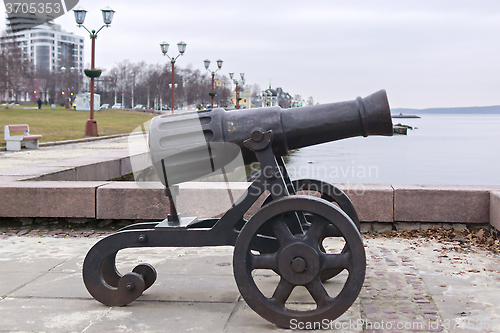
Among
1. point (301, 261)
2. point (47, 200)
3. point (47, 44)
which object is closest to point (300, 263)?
point (301, 261)

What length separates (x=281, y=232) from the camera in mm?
3406

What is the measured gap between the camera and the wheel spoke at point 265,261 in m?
3.44

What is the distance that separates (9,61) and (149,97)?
121 ft

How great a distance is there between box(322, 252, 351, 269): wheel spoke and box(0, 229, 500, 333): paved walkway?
0.36 metres

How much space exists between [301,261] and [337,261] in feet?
0.73

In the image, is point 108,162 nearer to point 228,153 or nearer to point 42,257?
point 42,257

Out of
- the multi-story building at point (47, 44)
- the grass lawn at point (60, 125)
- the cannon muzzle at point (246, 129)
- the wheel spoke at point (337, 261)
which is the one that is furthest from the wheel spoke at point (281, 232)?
the multi-story building at point (47, 44)

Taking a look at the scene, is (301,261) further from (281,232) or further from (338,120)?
(338,120)

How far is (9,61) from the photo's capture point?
72812mm

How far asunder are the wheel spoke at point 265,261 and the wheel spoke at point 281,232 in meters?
0.12

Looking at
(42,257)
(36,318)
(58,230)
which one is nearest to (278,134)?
(36,318)

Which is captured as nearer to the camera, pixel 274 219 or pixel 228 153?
pixel 274 219

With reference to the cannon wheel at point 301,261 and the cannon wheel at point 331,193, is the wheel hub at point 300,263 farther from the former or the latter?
the cannon wheel at point 331,193

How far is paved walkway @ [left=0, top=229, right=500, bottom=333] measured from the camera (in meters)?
3.39
